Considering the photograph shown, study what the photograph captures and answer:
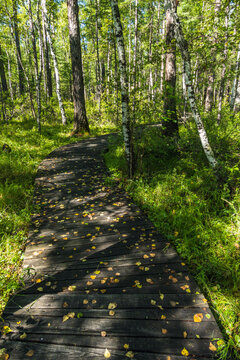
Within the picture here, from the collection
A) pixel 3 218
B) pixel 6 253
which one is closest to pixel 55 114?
pixel 3 218

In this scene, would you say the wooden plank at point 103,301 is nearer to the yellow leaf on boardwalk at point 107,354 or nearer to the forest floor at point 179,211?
the forest floor at point 179,211

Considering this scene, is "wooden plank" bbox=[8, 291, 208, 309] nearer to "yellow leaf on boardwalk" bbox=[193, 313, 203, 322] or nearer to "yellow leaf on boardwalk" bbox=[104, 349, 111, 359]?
"yellow leaf on boardwalk" bbox=[193, 313, 203, 322]

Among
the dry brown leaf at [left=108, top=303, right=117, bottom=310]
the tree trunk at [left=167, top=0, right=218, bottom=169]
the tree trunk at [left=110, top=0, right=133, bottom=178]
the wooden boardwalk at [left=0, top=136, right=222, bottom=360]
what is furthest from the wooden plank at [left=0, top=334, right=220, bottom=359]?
the tree trunk at [left=110, top=0, right=133, bottom=178]

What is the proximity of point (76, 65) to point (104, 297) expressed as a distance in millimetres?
Result: 10745

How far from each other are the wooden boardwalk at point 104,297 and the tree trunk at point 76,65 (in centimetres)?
763

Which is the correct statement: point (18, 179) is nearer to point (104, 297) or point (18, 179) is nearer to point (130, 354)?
point (104, 297)

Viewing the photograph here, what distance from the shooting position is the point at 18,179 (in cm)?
579

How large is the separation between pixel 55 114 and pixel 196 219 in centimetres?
1304

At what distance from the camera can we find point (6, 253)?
3201 mm

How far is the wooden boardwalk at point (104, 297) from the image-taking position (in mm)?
1905

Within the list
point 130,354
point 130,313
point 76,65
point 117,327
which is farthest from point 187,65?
point 76,65

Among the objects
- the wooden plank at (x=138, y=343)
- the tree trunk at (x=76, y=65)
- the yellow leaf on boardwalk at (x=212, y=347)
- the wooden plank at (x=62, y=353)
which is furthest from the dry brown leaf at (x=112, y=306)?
the tree trunk at (x=76, y=65)

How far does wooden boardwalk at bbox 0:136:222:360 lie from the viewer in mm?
1905

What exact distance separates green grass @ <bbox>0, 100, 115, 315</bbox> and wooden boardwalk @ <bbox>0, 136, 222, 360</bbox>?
21 cm
